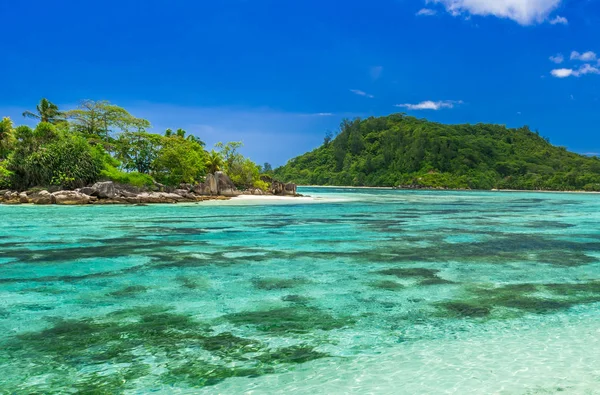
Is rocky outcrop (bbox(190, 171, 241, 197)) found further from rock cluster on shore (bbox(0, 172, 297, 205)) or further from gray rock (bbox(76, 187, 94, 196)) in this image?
gray rock (bbox(76, 187, 94, 196))

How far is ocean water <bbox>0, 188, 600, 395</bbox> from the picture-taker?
501 cm

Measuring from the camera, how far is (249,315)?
7.52m

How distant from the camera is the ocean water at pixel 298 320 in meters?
5.01

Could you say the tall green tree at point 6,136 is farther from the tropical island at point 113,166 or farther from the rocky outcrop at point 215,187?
the rocky outcrop at point 215,187

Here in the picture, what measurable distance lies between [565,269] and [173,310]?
33.5 ft

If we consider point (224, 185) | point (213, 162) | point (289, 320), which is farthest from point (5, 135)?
point (289, 320)

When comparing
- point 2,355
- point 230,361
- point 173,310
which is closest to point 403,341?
point 230,361

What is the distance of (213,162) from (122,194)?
20.1 m

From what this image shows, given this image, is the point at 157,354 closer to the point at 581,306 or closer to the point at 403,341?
the point at 403,341

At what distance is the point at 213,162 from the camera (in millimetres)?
65375

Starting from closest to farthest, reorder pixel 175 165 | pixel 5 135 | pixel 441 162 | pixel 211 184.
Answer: pixel 5 135, pixel 175 165, pixel 211 184, pixel 441 162

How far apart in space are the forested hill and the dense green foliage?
98070 mm

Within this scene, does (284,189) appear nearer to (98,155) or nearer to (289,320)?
(98,155)

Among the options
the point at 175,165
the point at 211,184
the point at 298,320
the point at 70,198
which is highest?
the point at 175,165
